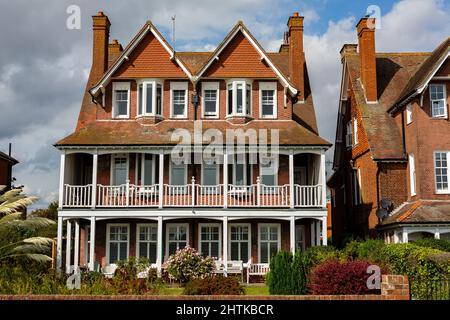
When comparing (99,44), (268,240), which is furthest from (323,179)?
(99,44)

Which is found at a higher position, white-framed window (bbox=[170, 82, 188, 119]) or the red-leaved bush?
white-framed window (bbox=[170, 82, 188, 119])

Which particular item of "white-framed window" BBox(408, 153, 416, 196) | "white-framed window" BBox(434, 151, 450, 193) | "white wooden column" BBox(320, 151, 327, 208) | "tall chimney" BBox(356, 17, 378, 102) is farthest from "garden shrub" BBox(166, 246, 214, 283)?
"tall chimney" BBox(356, 17, 378, 102)

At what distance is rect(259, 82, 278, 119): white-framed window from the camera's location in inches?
1195

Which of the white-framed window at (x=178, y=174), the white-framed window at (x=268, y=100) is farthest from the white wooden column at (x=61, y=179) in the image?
the white-framed window at (x=268, y=100)

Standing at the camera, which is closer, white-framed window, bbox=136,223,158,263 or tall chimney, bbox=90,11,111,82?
white-framed window, bbox=136,223,158,263

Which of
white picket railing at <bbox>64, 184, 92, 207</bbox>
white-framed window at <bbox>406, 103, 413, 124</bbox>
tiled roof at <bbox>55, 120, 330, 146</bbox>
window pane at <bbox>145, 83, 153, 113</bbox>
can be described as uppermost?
window pane at <bbox>145, 83, 153, 113</bbox>

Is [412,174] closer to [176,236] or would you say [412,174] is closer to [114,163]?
[176,236]

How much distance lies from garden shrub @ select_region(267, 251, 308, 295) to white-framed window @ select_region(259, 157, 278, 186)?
30.1 feet

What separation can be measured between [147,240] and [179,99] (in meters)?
7.38

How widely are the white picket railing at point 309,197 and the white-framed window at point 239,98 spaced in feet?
15.7

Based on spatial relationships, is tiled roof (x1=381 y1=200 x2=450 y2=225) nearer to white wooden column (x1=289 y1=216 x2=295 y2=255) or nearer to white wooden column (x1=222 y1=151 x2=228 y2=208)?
white wooden column (x1=289 y1=216 x2=295 y2=255)

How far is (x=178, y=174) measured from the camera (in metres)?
29.2
